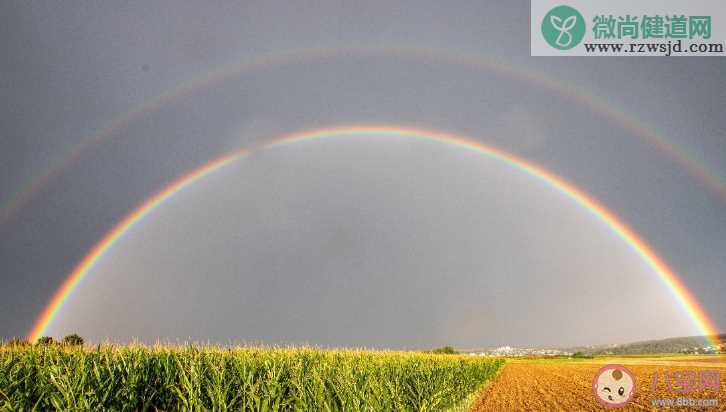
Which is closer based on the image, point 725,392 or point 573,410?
point 573,410

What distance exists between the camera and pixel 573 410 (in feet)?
81.8

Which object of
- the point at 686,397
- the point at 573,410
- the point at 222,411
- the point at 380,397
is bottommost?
the point at 222,411

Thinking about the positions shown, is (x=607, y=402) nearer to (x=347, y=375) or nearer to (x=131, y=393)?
(x=347, y=375)

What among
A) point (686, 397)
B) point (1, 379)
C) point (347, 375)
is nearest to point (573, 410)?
point (686, 397)

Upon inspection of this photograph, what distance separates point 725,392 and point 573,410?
16.4 metres

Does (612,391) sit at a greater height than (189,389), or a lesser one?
greater

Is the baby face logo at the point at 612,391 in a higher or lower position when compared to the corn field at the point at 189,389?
higher

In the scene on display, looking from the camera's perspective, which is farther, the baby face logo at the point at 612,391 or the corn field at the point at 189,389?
the baby face logo at the point at 612,391

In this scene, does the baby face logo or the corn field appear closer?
the corn field

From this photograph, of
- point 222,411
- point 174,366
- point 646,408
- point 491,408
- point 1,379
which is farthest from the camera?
point 646,408

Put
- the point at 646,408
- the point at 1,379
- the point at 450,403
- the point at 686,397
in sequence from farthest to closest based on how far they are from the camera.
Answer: the point at 686,397
the point at 646,408
the point at 450,403
the point at 1,379

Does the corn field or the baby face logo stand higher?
the baby face logo

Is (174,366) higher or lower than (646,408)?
lower

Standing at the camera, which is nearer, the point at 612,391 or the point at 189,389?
the point at 189,389
